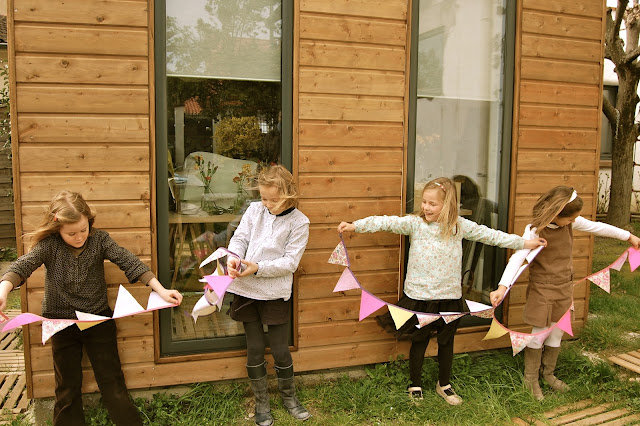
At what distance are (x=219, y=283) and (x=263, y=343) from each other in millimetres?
599

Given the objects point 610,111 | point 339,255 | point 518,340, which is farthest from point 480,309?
point 610,111

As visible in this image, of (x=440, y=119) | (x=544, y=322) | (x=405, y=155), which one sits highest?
(x=440, y=119)

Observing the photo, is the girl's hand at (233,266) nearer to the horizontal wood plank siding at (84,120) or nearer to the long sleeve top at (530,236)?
the horizontal wood plank siding at (84,120)

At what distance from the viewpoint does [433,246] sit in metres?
3.65

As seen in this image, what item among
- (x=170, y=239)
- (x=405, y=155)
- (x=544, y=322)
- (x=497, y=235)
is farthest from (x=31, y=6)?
(x=544, y=322)

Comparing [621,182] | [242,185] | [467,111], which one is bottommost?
[621,182]

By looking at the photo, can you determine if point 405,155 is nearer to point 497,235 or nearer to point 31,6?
point 497,235

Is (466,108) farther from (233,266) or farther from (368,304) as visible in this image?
(233,266)

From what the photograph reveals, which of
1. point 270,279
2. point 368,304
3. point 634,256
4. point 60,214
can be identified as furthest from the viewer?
point 634,256

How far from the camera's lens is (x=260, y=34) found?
12.2 ft

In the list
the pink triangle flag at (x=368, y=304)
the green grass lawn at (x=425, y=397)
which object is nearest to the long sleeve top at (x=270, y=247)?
the pink triangle flag at (x=368, y=304)

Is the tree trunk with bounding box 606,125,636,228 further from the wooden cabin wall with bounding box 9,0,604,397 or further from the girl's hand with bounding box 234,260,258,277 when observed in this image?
the girl's hand with bounding box 234,260,258,277

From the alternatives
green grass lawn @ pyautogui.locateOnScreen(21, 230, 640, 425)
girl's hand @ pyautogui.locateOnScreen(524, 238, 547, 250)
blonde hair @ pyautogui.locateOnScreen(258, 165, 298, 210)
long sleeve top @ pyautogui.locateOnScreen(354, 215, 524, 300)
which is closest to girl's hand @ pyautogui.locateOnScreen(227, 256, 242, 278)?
blonde hair @ pyautogui.locateOnScreen(258, 165, 298, 210)

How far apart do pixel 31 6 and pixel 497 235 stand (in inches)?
127
